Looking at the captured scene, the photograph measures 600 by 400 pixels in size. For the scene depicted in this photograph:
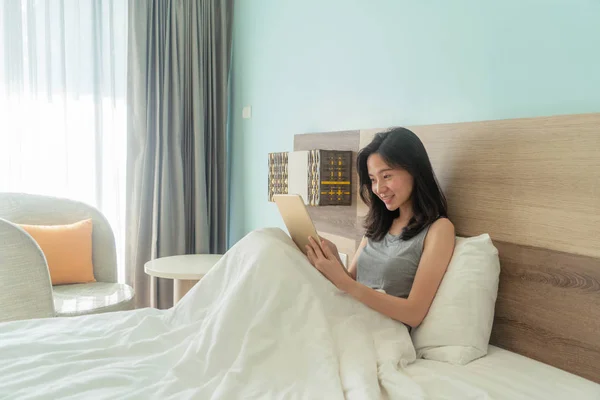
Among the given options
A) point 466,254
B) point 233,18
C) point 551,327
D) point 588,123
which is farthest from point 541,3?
point 233,18

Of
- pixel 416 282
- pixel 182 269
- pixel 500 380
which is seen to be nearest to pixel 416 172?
pixel 416 282

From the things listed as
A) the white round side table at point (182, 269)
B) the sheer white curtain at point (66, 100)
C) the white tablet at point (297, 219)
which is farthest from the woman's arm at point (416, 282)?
the sheer white curtain at point (66, 100)

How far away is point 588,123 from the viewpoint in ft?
4.36

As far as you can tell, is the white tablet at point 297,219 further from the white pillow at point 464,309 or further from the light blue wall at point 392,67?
the light blue wall at point 392,67

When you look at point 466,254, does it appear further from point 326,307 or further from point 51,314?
point 51,314

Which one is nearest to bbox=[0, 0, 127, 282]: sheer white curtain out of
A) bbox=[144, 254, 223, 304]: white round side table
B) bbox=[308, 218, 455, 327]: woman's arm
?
bbox=[144, 254, 223, 304]: white round side table

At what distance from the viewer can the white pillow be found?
148 cm

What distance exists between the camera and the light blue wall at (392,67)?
4.73ft

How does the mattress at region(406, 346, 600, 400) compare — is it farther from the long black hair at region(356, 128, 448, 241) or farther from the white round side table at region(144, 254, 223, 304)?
the white round side table at region(144, 254, 223, 304)

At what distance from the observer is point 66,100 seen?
3.12 meters

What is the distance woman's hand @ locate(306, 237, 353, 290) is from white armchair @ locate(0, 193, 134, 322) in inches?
49.1

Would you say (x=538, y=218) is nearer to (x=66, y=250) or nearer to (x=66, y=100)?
(x=66, y=250)

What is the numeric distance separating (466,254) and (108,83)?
262 cm

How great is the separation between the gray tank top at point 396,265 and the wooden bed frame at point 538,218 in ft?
0.63
